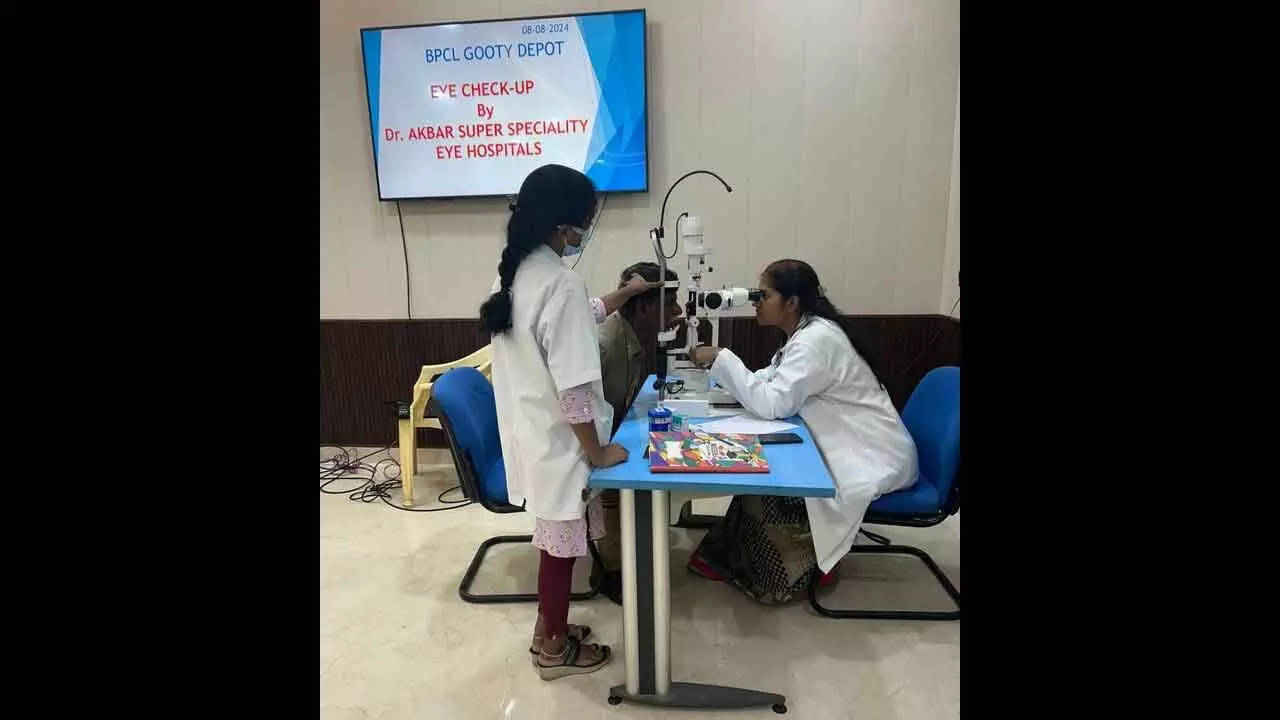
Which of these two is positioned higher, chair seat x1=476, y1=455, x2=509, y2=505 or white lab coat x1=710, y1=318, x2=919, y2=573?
white lab coat x1=710, y1=318, x2=919, y2=573

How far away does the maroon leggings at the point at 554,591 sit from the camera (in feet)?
5.13

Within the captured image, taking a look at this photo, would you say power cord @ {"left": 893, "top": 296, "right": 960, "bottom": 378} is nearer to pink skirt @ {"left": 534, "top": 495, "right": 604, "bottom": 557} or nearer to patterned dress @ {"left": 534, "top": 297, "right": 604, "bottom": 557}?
patterned dress @ {"left": 534, "top": 297, "right": 604, "bottom": 557}

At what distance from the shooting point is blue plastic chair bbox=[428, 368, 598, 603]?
1.76m

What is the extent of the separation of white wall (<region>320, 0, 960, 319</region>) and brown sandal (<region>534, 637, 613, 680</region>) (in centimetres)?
187

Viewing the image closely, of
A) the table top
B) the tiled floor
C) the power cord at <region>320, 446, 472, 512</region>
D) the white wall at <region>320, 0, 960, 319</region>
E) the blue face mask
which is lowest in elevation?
the tiled floor

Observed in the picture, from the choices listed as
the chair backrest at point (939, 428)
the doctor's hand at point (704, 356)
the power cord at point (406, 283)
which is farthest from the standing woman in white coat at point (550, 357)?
the power cord at point (406, 283)

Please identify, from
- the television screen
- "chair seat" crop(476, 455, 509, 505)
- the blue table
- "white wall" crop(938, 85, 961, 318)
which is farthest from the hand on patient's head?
"white wall" crop(938, 85, 961, 318)

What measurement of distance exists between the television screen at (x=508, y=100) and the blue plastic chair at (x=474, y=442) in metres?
1.40
